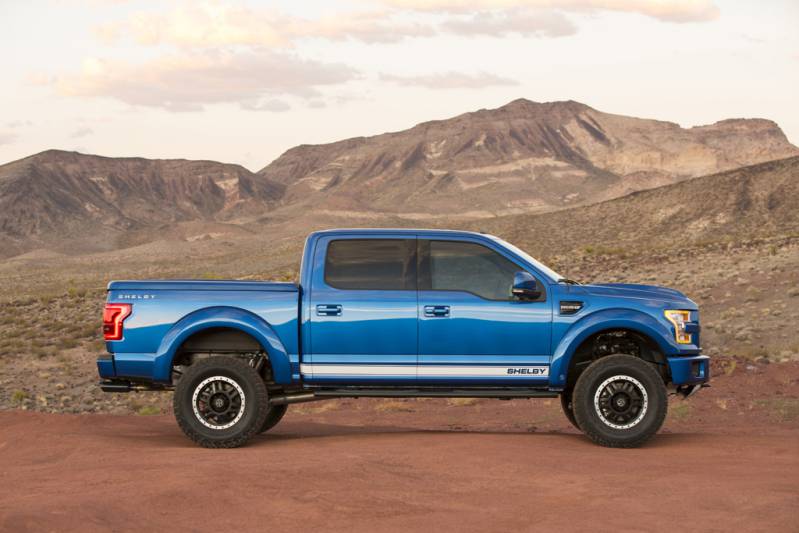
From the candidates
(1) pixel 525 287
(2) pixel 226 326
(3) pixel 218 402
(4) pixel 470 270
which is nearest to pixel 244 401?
(3) pixel 218 402

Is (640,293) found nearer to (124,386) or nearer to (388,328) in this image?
(388,328)

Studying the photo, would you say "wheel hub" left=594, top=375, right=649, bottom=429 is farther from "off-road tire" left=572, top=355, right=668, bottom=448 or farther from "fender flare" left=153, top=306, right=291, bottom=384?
"fender flare" left=153, top=306, right=291, bottom=384

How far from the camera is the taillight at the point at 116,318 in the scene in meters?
9.73

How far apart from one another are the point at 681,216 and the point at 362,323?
2471 inches

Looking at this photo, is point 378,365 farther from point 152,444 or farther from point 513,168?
point 513,168

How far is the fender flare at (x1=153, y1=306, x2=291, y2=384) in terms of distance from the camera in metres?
9.67

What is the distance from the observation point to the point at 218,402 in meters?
9.73

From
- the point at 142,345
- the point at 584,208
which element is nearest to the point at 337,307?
the point at 142,345

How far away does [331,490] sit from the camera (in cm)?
767

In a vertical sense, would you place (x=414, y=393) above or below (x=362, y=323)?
below

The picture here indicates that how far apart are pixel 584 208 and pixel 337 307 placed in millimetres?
67713

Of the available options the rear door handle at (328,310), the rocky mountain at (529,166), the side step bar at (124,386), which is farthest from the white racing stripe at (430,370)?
the rocky mountain at (529,166)

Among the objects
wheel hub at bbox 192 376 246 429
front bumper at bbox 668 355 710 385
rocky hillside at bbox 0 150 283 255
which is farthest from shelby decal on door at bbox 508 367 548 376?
rocky hillside at bbox 0 150 283 255

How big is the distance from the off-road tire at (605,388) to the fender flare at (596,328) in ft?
0.72
